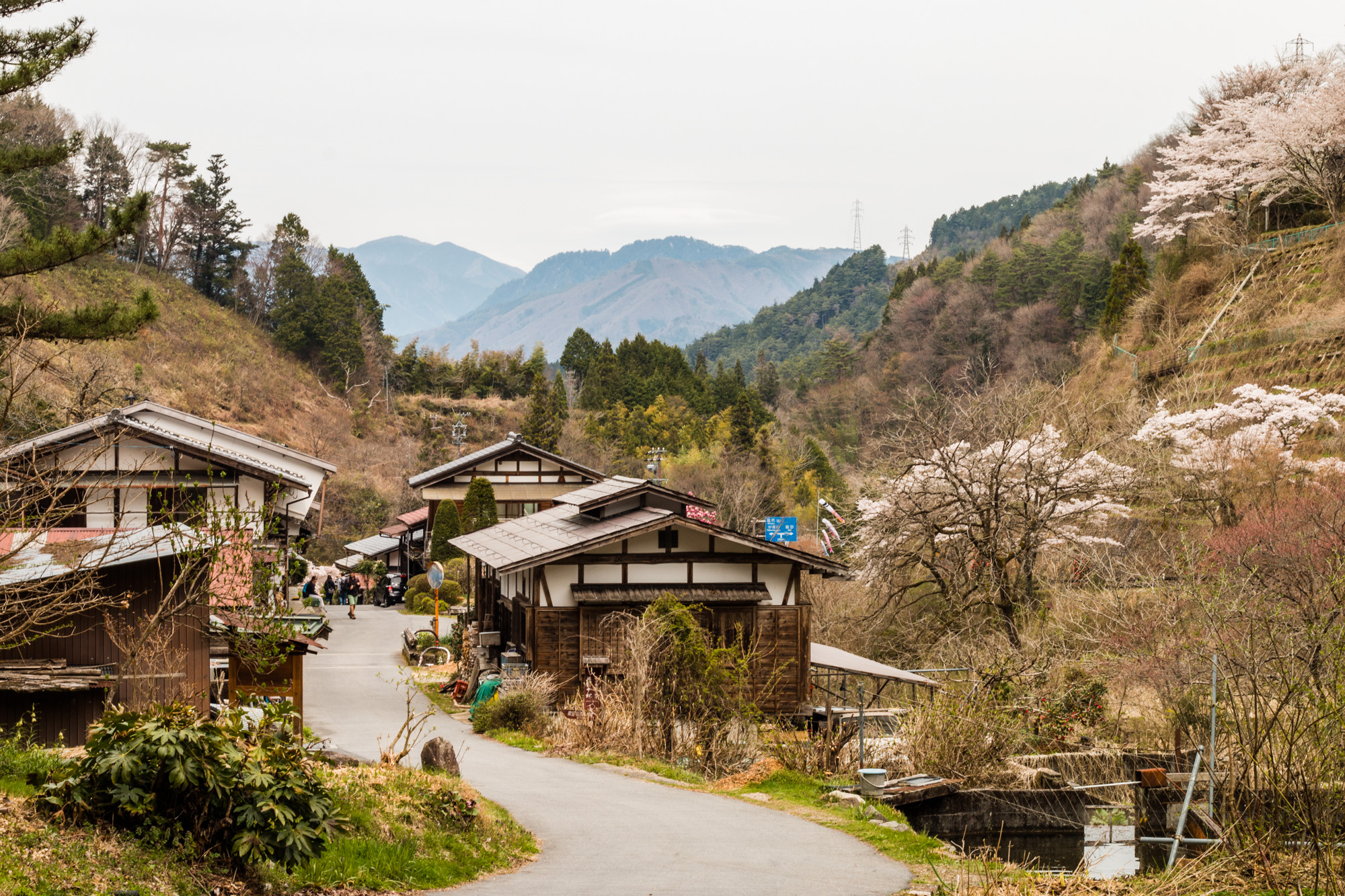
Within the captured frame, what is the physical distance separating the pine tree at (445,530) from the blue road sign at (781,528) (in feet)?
38.9

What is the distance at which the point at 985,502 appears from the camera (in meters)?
21.8

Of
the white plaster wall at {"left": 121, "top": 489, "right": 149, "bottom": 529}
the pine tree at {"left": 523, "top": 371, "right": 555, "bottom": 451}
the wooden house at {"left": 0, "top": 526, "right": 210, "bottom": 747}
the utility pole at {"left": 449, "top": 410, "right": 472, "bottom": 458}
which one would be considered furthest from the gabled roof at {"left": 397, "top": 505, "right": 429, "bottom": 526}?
the wooden house at {"left": 0, "top": 526, "right": 210, "bottom": 747}

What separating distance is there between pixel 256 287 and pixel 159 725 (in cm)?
6776

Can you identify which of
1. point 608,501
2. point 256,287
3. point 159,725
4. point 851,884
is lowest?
point 851,884

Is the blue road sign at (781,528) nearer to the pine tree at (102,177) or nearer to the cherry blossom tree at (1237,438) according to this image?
the cherry blossom tree at (1237,438)

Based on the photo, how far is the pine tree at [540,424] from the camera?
57.6 m

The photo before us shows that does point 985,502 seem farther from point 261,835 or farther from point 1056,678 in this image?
point 261,835

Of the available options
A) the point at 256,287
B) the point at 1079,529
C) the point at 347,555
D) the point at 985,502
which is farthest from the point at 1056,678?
the point at 256,287

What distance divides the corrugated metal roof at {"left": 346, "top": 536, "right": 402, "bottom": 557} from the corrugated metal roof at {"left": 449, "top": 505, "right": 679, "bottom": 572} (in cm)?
2534

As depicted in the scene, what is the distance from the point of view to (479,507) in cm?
3962

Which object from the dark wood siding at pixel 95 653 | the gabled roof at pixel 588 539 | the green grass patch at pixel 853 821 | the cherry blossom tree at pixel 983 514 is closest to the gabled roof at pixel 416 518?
the gabled roof at pixel 588 539

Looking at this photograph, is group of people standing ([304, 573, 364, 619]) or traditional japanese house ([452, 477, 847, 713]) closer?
traditional japanese house ([452, 477, 847, 713])

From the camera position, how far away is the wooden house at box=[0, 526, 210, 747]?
1198cm

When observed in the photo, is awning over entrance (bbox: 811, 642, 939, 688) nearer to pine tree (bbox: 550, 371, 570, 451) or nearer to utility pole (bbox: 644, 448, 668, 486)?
utility pole (bbox: 644, 448, 668, 486)
